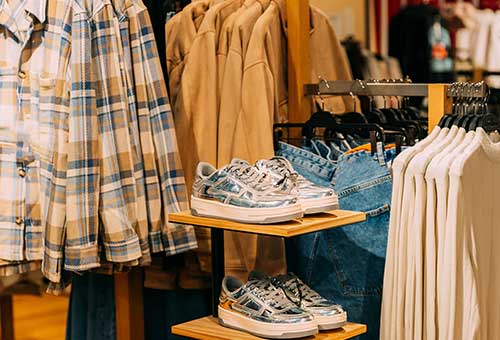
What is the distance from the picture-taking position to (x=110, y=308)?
289cm

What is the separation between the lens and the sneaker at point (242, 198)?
2.15m

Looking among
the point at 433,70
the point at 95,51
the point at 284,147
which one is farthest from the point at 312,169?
the point at 433,70

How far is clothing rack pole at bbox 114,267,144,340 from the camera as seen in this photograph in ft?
9.08

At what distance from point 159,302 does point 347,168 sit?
806mm

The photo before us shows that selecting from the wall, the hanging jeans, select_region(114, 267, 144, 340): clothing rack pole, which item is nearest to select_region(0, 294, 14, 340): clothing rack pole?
the hanging jeans

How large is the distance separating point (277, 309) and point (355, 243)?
0.47 metres

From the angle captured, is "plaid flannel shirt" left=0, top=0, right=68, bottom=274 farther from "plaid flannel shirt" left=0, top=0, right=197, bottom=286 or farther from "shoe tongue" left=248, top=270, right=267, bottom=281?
"shoe tongue" left=248, top=270, right=267, bottom=281

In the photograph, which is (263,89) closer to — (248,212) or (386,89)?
(386,89)

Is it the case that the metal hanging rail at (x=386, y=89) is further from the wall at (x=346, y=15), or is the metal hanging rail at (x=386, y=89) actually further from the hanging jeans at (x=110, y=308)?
the wall at (x=346, y=15)

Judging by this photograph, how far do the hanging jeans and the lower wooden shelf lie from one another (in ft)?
1.59

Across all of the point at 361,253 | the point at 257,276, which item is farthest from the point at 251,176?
the point at 361,253

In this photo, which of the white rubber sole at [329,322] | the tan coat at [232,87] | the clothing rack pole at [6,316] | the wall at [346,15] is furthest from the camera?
the wall at [346,15]

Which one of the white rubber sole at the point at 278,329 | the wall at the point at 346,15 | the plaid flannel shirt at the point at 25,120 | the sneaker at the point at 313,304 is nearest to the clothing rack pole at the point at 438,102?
the sneaker at the point at 313,304

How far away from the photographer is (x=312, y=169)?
8.75 feet
